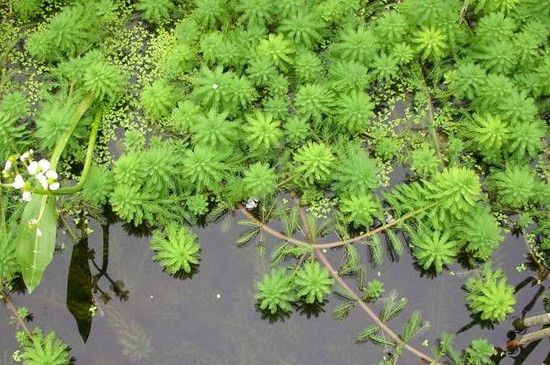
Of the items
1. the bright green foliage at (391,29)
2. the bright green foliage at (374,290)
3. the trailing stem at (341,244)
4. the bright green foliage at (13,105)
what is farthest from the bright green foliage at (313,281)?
the bright green foliage at (13,105)

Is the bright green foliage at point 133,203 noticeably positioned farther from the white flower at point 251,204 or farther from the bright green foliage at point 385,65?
the bright green foliage at point 385,65

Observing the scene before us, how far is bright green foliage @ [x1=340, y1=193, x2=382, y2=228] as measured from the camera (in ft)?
12.6

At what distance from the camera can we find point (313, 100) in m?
4.02

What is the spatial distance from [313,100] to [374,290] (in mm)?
1279

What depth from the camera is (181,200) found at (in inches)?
159

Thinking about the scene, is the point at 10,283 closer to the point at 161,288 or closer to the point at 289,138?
the point at 161,288

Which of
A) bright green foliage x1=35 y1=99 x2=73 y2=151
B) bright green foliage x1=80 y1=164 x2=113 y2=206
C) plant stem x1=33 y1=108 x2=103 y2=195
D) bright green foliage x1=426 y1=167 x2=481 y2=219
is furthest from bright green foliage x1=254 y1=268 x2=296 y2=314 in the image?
bright green foliage x1=35 y1=99 x2=73 y2=151

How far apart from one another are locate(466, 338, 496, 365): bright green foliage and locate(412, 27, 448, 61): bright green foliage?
1959 millimetres

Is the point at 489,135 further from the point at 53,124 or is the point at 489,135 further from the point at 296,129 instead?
the point at 53,124

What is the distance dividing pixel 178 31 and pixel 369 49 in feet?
4.51

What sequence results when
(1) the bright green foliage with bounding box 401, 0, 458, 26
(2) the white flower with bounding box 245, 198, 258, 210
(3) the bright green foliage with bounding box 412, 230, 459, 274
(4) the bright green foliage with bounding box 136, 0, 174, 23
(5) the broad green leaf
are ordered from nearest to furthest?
(5) the broad green leaf, (3) the bright green foliage with bounding box 412, 230, 459, 274, (2) the white flower with bounding box 245, 198, 258, 210, (1) the bright green foliage with bounding box 401, 0, 458, 26, (4) the bright green foliage with bounding box 136, 0, 174, 23

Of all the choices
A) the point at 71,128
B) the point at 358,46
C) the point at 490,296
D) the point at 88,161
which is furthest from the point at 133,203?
the point at 490,296

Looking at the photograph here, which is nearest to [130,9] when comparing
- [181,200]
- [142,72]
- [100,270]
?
[142,72]

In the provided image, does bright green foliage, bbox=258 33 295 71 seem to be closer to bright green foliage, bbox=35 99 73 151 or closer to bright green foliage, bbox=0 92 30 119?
bright green foliage, bbox=35 99 73 151
